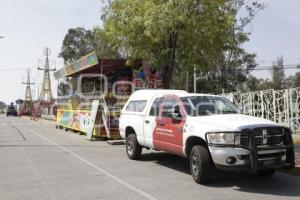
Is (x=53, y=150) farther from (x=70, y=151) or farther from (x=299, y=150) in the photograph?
(x=299, y=150)

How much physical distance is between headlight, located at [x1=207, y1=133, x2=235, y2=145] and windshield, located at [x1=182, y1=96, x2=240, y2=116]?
1249 mm

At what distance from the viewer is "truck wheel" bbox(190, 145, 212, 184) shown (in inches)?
350

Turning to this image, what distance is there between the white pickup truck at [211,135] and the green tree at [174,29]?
437cm

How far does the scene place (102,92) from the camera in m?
20.6

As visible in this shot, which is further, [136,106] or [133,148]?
[136,106]

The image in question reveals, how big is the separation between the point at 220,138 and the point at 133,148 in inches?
173

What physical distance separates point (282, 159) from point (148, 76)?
13640 millimetres

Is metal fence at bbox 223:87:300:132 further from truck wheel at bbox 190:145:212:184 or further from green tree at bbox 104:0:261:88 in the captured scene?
truck wheel at bbox 190:145:212:184

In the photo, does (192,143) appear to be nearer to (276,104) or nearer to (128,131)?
(128,131)

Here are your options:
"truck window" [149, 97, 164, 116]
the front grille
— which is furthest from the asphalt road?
"truck window" [149, 97, 164, 116]

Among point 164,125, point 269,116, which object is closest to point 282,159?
point 164,125

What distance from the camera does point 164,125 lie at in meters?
10.9

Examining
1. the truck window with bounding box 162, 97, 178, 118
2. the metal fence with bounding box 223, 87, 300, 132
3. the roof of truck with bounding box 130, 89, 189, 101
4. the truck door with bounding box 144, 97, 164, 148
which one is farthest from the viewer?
the metal fence with bounding box 223, 87, 300, 132

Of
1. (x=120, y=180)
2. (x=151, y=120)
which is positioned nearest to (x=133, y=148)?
(x=151, y=120)
